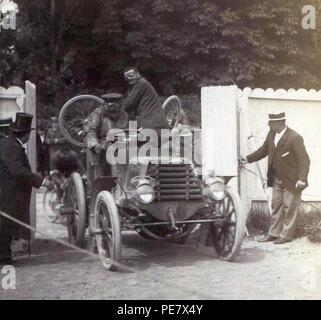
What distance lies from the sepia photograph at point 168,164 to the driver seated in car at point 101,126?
21 mm

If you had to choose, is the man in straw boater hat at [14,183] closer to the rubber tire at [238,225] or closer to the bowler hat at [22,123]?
the bowler hat at [22,123]

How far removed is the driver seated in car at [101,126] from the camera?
7.34 m

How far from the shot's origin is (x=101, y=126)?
7.44 m

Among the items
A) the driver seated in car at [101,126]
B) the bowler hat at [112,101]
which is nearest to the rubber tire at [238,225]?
the driver seated in car at [101,126]

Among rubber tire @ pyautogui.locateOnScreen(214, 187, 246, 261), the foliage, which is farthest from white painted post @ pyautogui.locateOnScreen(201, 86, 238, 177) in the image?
rubber tire @ pyautogui.locateOnScreen(214, 187, 246, 261)

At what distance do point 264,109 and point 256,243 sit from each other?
2131mm

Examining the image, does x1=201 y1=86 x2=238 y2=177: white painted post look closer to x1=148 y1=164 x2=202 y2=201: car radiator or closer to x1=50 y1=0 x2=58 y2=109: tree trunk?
x1=148 y1=164 x2=202 y2=201: car radiator

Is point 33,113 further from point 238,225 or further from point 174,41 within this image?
point 238,225

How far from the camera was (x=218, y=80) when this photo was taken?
35.4 ft

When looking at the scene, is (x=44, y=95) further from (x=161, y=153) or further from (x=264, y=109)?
(x=161, y=153)

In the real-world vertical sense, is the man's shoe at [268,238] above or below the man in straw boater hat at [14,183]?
below

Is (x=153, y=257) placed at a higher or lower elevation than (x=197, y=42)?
lower

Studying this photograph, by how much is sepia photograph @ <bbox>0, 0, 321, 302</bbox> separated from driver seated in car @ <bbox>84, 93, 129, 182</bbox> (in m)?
0.02
